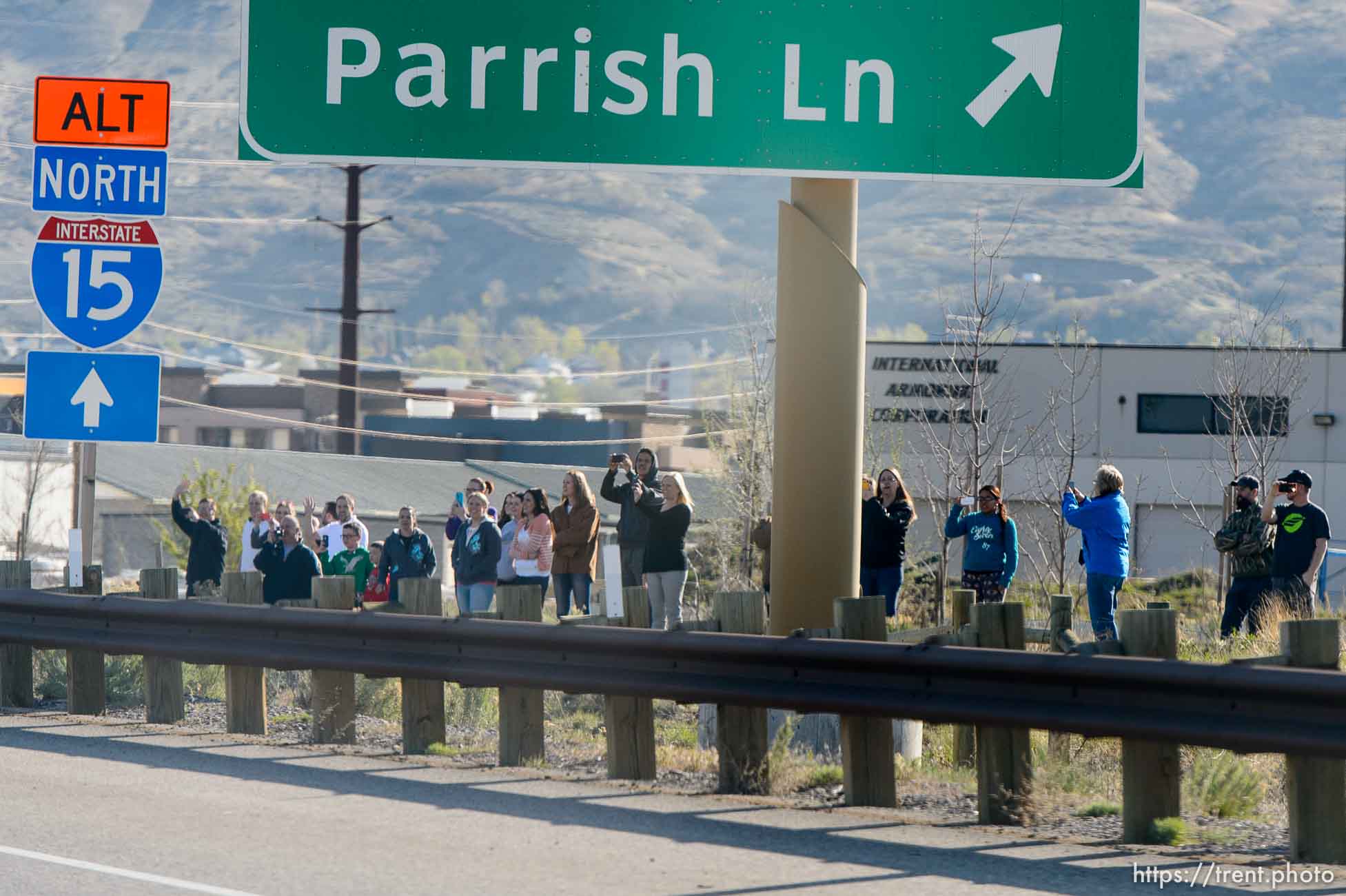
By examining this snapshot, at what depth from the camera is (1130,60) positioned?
9.48 metres

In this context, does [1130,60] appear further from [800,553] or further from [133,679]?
[133,679]

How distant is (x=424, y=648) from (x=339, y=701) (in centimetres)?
86

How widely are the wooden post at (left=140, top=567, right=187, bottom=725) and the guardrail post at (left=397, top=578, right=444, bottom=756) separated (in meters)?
1.70

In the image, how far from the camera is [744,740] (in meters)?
8.11

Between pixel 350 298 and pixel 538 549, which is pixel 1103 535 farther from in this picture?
pixel 350 298

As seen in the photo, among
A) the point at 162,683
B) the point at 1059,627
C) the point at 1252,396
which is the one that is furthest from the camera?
the point at 1252,396

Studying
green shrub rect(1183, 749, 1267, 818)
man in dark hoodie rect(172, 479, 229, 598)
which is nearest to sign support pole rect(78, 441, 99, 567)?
green shrub rect(1183, 749, 1267, 818)

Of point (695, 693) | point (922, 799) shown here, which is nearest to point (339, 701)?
point (695, 693)

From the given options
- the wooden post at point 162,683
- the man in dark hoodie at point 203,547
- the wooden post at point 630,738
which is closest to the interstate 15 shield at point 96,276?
the wooden post at point 162,683

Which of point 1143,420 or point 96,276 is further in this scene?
point 1143,420

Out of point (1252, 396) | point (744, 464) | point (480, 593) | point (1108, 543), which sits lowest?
point (480, 593)

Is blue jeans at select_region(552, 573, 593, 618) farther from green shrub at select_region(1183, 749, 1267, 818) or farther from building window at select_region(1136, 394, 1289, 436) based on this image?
building window at select_region(1136, 394, 1289, 436)

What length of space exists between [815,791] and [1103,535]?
5.62 meters

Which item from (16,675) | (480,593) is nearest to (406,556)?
(480,593)
